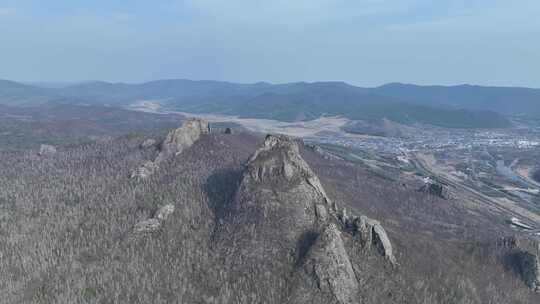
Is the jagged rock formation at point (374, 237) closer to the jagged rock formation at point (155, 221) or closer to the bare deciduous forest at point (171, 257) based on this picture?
the bare deciduous forest at point (171, 257)

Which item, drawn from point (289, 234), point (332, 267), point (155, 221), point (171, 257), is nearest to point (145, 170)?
point (155, 221)

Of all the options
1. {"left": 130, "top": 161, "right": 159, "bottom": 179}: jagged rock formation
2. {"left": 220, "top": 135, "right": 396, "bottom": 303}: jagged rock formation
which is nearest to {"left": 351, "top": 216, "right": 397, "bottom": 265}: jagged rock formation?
{"left": 220, "top": 135, "right": 396, "bottom": 303}: jagged rock formation

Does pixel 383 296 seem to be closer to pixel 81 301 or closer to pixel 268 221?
pixel 268 221

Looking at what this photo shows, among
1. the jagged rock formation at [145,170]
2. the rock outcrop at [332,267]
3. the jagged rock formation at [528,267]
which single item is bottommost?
the jagged rock formation at [528,267]

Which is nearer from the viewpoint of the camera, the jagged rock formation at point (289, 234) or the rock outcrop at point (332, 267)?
the rock outcrop at point (332, 267)

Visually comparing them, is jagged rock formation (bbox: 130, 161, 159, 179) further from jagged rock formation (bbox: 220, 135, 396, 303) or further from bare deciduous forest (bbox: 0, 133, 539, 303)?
jagged rock formation (bbox: 220, 135, 396, 303)

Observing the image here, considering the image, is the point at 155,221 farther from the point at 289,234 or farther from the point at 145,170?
the point at 145,170

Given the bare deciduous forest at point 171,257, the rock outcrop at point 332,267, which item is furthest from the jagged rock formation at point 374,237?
the rock outcrop at point 332,267

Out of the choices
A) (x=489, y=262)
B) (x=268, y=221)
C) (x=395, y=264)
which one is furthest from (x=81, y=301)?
(x=489, y=262)

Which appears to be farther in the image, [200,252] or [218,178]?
[218,178]
